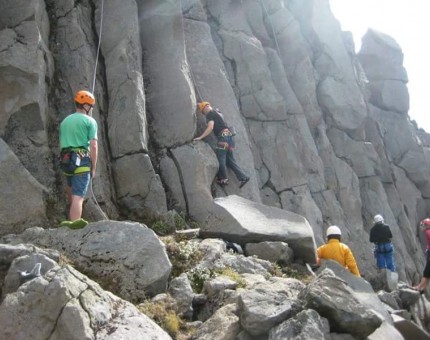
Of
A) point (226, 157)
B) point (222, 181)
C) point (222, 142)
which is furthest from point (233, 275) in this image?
point (226, 157)

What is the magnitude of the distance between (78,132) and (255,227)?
19.4 ft

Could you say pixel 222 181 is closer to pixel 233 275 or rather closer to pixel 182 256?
pixel 182 256

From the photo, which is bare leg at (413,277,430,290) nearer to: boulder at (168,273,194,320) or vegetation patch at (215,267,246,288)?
vegetation patch at (215,267,246,288)

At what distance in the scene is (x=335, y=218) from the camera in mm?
26203

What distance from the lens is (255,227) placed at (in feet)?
49.4

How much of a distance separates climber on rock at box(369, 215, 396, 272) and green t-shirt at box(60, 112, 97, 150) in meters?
13.4

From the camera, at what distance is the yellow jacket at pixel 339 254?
14.4 meters

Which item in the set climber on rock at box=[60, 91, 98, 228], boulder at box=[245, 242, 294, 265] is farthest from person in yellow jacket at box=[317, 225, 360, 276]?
climber on rock at box=[60, 91, 98, 228]

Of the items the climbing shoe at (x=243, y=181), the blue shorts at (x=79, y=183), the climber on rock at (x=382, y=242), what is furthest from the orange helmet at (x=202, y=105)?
the climber on rock at (x=382, y=242)

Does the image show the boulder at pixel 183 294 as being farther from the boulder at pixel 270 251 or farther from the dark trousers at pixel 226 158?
the dark trousers at pixel 226 158

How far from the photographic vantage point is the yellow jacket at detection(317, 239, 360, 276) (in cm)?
1439

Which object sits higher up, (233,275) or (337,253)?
(233,275)

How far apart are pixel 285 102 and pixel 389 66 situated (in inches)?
646

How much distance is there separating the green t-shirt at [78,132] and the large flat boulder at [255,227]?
15.3 feet
